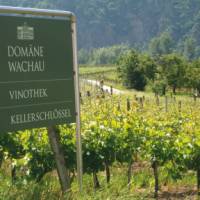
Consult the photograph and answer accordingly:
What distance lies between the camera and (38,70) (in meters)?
5.13

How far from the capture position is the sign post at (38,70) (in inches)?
193

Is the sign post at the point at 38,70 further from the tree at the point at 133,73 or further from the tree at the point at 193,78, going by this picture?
the tree at the point at 133,73

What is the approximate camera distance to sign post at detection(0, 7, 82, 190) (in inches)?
193

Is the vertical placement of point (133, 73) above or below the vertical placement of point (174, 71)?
below

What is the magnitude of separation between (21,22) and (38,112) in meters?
0.87

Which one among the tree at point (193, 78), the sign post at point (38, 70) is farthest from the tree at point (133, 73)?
the sign post at point (38, 70)

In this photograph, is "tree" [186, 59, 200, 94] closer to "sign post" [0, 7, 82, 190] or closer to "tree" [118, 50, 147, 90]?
"tree" [118, 50, 147, 90]

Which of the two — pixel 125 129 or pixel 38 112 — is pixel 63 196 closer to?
pixel 38 112

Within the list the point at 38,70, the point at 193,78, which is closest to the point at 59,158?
the point at 38,70

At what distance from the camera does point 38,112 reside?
16.8 feet

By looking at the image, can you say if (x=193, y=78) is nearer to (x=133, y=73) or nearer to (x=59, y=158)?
(x=133, y=73)

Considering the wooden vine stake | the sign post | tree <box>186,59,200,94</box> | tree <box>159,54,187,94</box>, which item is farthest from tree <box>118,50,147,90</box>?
the sign post

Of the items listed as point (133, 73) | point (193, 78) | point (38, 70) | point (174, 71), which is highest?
point (38, 70)

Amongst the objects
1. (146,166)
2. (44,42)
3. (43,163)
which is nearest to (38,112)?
(44,42)
